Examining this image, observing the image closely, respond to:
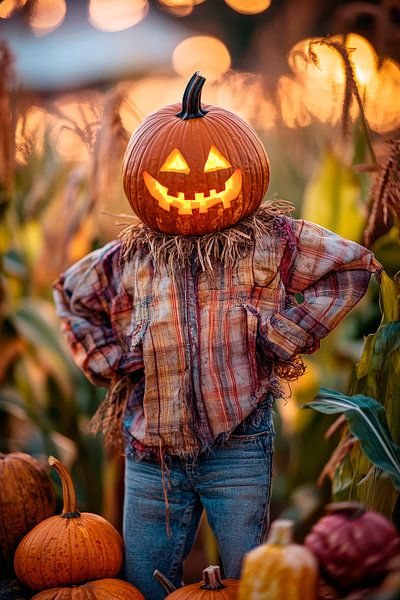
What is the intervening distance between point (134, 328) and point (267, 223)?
1.41 ft

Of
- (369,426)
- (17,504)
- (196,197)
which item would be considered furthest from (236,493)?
(196,197)

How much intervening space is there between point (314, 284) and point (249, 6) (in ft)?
13.9

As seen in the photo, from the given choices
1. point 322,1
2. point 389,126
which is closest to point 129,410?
point 389,126

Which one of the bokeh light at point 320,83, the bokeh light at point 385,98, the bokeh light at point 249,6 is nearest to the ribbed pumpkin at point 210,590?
the bokeh light at point 320,83

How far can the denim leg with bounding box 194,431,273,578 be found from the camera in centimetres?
204

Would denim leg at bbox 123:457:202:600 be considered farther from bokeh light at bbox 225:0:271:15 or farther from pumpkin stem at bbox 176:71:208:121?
bokeh light at bbox 225:0:271:15

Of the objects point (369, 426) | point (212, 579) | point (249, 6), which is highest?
point (249, 6)

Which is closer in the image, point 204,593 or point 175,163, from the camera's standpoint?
point 204,593

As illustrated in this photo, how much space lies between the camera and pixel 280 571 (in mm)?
1568

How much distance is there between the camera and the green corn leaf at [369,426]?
186cm

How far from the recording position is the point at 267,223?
6.86 ft

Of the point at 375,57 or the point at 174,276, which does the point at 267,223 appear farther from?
the point at 375,57

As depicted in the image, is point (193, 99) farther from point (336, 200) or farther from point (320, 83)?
point (320, 83)

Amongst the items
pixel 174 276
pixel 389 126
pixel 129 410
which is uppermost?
pixel 389 126
